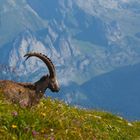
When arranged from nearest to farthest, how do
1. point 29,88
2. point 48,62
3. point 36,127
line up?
1. point 36,127
2. point 29,88
3. point 48,62

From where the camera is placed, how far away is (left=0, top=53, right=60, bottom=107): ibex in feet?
43.6

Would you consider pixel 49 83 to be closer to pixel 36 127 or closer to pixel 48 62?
pixel 48 62

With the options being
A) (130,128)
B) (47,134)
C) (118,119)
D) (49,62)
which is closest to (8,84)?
(49,62)

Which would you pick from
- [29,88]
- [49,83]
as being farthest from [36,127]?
[49,83]

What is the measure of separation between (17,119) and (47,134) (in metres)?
0.79

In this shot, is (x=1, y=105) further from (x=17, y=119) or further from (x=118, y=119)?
(x=118, y=119)

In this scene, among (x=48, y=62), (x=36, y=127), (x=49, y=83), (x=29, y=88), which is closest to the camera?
(x=36, y=127)

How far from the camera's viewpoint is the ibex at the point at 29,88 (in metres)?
13.3

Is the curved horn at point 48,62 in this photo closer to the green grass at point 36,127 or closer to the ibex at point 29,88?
the ibex at point 29,88

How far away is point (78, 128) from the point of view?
12820mm

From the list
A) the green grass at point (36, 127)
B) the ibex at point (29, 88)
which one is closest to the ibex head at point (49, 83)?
the ibex at point (29, 88)

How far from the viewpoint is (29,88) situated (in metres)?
15.0

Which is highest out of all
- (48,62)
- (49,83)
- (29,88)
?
(48,62)

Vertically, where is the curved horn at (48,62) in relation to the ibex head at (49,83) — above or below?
above
